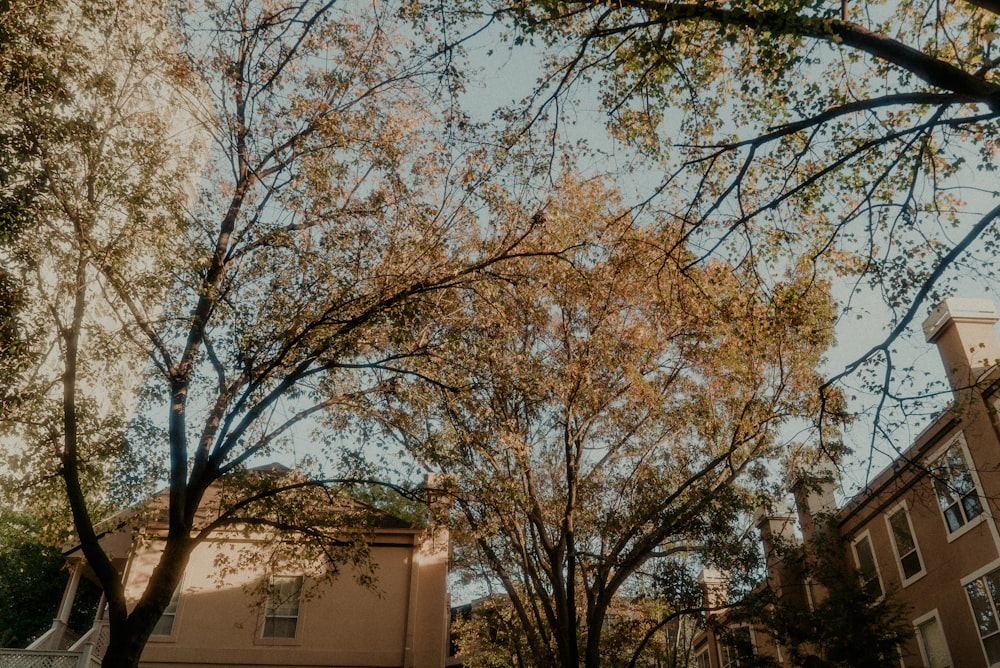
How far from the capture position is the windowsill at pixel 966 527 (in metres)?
16.8

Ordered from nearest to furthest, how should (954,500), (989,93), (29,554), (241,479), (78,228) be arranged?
(989,93)
(78,228)
(241,479)
(954,500)
(29,554)

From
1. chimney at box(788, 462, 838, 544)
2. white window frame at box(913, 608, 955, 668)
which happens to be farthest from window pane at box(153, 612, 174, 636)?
white window frame at box(913, 608, 955, 668)

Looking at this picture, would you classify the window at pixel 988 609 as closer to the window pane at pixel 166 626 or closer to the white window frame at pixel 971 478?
the white window frame at pixel 971 478

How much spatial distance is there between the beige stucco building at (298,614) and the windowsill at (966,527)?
12.5m

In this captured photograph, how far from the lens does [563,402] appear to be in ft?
54.5

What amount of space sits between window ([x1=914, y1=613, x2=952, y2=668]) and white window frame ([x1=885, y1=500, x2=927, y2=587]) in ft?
3.64

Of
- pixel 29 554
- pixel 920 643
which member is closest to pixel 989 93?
pixel 920 643

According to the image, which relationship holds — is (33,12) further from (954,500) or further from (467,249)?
(954,500)

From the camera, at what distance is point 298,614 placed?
1884cm

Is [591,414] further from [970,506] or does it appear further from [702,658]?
[702,658]

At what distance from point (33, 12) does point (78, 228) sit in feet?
10.5

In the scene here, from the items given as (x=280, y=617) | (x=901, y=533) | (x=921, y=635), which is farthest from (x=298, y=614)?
(x=901, y=533)

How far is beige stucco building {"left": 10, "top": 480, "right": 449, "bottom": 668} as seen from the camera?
59.6 feet

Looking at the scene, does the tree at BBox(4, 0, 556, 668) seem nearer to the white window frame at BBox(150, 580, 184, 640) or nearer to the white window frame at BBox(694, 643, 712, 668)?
the white window frame at BBox(150, 580, 184, 640)
